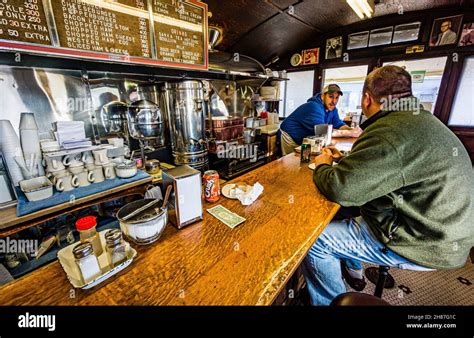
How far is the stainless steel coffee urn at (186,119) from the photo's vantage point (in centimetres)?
305

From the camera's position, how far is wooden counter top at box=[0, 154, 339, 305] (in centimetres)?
72

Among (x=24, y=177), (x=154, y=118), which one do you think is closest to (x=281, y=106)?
(x=154, y=118)

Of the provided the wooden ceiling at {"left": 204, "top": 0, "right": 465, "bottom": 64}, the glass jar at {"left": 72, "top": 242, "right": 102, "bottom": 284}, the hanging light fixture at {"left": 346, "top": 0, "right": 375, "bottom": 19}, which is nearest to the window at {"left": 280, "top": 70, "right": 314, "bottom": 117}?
the wooden ceiling at {"left": 204, "top": 0, "right": 465, "bottom": 64}

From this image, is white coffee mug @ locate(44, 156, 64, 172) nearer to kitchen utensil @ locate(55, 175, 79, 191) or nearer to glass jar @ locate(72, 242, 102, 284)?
kitchen utensil @ locate(55, 175, 79, 191)

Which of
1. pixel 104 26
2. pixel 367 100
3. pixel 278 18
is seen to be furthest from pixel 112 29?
pixel 278 18

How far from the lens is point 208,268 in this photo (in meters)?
0.84

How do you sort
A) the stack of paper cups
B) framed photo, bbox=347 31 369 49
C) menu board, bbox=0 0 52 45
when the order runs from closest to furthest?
menu board, bbox=0 0 52 45, the stack of paper cups, framed photo, bbox=347 31 369 49

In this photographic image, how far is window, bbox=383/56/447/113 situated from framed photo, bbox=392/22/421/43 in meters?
0.49

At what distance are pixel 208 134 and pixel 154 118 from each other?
1.21 metres

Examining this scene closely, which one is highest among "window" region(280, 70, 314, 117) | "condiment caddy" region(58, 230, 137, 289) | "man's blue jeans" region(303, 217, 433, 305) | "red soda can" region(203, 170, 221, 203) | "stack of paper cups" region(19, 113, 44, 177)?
"window" region(280, 70, 314, 117)

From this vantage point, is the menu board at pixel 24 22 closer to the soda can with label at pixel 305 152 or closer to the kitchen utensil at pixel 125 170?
the kitchen utensil at pixel 125 170

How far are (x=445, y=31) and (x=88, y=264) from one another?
7001 mm

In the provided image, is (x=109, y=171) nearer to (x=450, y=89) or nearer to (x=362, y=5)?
(x=362, y=5)
